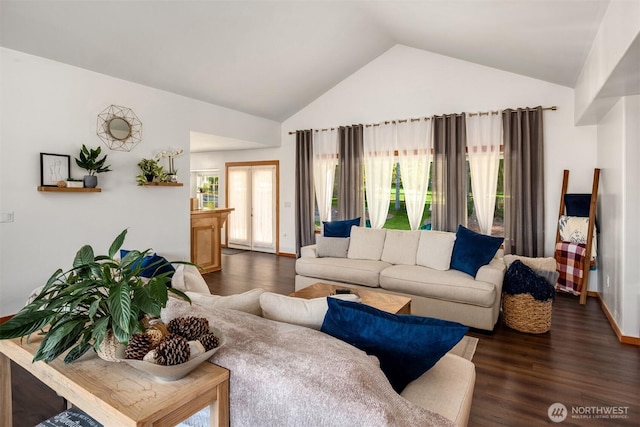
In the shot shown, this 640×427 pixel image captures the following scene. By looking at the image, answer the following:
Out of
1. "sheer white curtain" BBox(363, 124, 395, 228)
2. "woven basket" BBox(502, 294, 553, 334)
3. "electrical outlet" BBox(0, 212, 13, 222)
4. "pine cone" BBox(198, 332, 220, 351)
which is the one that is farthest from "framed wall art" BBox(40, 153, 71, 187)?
"woven basket" BBox(502, 294, 553, 334)

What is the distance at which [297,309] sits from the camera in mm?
1596

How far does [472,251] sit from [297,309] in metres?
2.77

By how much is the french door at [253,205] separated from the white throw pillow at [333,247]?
3029 mm

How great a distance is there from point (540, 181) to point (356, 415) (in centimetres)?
505

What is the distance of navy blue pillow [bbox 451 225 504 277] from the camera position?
369cm

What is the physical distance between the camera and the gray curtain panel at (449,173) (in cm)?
545

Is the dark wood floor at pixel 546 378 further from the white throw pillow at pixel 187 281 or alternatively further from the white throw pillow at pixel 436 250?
the white throw pillow at pixel 187 281

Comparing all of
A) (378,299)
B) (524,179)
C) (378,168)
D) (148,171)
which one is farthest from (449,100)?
(148,171)

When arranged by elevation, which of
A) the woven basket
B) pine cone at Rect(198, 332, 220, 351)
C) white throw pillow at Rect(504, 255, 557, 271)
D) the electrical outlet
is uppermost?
the electrical outlet

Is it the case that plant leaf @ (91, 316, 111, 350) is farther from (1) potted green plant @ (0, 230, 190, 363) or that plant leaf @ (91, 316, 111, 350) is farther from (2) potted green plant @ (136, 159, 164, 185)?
(2) potted green plant @ (136, 159, 164, 185)

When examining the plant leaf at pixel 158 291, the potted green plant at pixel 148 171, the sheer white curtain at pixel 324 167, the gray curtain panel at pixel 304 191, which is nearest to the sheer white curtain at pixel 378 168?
the sheer white curtain at pixel 324 167

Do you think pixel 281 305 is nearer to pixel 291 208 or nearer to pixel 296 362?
pixel 296 362

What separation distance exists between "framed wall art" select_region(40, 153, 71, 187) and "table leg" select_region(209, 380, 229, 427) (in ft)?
12.5

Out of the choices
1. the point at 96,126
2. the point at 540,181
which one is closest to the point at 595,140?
the point at 540,181
